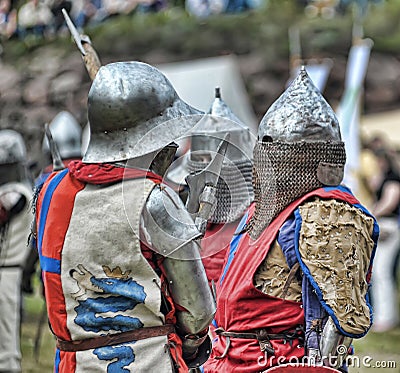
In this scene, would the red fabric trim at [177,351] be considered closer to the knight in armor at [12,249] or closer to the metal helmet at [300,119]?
the metal helmet at [300,119]

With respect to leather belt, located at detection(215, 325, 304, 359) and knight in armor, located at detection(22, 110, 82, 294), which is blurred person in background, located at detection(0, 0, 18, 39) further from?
leather belt, located at detection(215, 325, 304, 359)

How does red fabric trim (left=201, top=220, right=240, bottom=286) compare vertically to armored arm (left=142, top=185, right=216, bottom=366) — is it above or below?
below

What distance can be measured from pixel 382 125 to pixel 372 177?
442 cm

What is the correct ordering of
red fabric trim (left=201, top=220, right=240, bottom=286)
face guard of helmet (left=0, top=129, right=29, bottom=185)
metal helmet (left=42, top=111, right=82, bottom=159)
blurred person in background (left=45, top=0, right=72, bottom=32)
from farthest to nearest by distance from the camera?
blurred person in background (left=45, top=0, right=72, bottom=32) → metal helmet (left=42, top=111, right=82, bottom=159) → face guard of helmet (left=0, top=129, right=29, bottom=185) → red fabric trim (left=201, top=220, right=240, bottom=286)

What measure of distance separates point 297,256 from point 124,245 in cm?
74

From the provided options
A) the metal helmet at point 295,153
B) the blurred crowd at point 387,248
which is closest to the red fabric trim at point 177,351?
the metal helmet at point 295,153

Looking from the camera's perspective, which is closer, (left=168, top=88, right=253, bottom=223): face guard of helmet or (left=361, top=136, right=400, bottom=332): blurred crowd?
(left=168, top=88, right=253, bottom=223): face guard of helmet

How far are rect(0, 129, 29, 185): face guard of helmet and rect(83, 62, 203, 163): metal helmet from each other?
348 centimetres

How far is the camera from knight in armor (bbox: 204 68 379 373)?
331 cm

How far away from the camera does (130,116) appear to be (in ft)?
10.3

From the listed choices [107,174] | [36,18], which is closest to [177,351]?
[107,174]

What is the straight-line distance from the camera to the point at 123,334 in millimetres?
3105

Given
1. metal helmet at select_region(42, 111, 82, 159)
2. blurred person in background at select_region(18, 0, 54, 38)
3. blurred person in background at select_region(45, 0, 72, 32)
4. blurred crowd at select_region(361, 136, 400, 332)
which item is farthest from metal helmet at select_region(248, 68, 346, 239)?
blurred person in background at select_region(18, 0, 54, 38)

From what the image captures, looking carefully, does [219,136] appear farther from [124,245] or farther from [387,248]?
[387,248]
